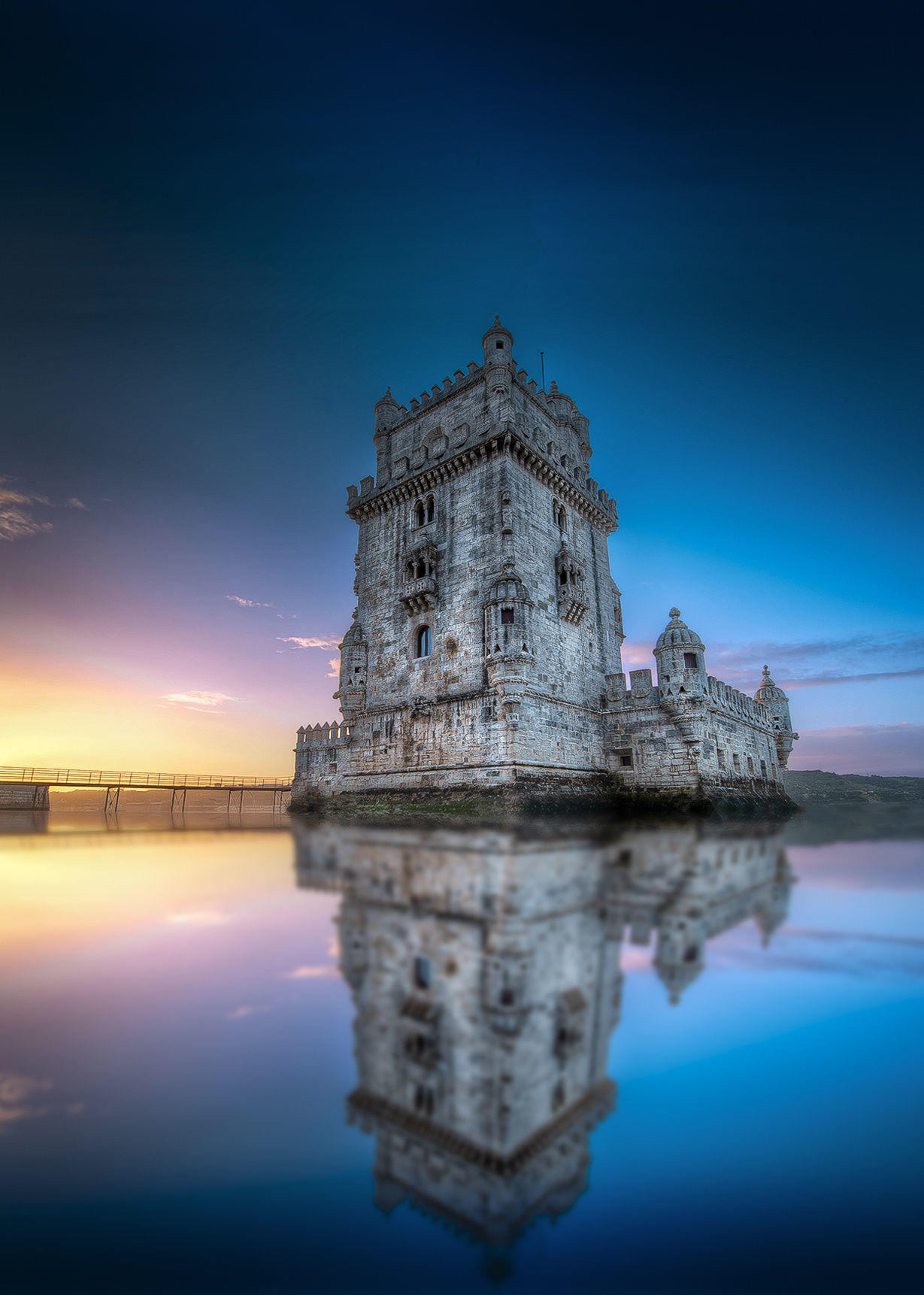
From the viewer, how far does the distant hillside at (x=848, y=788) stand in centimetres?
3881

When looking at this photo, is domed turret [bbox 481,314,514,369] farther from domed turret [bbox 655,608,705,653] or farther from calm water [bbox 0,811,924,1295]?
calm water [bbox 0,811,924,1295]

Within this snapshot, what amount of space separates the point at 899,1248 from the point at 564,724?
18845 mm

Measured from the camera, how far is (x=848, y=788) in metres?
43.2

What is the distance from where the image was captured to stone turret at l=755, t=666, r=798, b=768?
3000cm

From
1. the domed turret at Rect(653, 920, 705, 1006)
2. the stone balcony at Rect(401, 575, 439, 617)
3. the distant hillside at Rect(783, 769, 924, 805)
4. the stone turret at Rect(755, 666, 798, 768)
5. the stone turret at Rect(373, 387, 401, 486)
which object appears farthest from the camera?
the distant hillside at Rect(783, 769, 924, 805)

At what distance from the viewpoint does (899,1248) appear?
154cm

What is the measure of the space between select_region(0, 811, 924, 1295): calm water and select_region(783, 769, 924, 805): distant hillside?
126 ft

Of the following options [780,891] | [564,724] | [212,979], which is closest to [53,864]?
[212,979]

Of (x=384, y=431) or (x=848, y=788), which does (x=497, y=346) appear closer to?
(x=384, y=431)

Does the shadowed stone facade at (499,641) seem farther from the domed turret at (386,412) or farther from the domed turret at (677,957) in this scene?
the domed turret at (677,957)

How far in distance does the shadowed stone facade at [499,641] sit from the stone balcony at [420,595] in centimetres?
6

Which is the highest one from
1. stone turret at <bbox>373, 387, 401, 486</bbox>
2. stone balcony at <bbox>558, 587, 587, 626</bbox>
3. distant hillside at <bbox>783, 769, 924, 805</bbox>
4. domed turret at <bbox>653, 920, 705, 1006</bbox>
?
stone turret at <bbox>373, 387, 401, 486</bbox>

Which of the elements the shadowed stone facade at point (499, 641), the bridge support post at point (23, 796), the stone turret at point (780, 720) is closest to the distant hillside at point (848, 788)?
the stone turret at point (780, 720)

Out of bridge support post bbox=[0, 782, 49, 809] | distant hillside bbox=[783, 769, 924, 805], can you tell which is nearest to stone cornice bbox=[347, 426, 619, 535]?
distant hillside bbox=[783, 769, 924, 805]
